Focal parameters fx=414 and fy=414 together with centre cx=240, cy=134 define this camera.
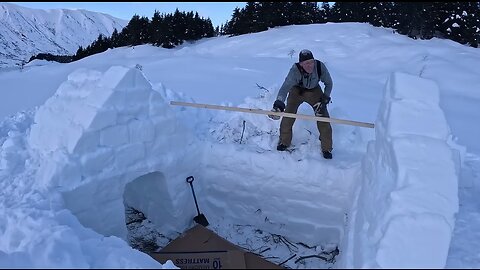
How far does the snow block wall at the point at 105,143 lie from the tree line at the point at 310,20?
1534cm

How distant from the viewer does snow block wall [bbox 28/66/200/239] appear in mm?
3443

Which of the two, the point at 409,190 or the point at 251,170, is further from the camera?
the point at 251,170

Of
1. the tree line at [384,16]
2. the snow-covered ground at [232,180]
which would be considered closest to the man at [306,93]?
the snow-covered ground at [232,180]

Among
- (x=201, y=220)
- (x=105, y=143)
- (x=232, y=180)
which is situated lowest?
(x=201, y=220)

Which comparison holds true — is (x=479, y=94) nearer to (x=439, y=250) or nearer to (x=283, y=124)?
(x=283, y=124)

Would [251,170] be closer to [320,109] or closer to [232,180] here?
[232,180]

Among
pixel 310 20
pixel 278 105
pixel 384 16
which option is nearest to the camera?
pixel 278 105

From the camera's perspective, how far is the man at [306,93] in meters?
4.16

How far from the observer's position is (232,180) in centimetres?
446

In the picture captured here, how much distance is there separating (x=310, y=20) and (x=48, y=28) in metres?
78.6

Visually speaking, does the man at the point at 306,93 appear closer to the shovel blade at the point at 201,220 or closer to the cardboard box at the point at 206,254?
the shovel blade at the point at 201,220

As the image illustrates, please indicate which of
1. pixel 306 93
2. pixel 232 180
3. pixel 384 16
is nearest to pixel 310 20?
pixel 384 16

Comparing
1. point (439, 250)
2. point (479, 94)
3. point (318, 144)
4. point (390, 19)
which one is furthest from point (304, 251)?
point (390, 19)

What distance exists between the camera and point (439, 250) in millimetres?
2277
